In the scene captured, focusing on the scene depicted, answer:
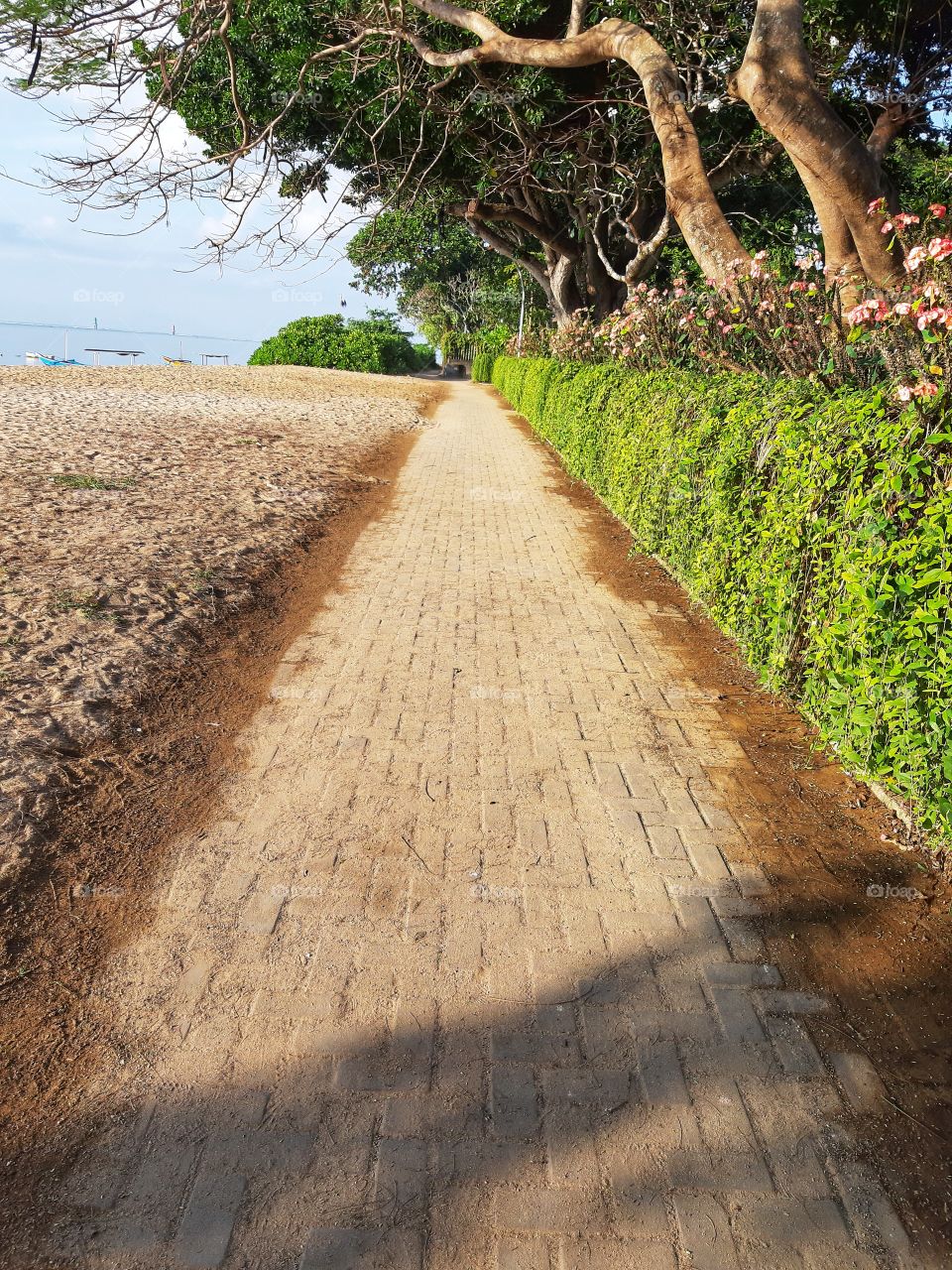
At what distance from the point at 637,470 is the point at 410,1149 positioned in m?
7.15

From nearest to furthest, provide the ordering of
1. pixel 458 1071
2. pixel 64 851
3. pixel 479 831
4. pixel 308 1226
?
pixel 308 1226 → pixel 458 1071 → pixel 64 851 → pixel 479 831

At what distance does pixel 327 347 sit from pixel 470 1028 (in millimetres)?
48560

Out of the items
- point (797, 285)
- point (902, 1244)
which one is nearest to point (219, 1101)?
point (902, 1244)

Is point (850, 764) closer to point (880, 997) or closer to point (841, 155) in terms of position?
point (880, 997)

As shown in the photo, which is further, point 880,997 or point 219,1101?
point 880,997

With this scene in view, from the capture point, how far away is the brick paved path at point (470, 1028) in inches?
79.4

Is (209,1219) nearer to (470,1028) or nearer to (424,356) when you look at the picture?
(470,1028)

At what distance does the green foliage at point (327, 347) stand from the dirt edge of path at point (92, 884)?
1714 inches

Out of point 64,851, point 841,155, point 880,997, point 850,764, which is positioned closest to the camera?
point 880,997

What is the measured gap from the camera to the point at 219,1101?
7.52ft

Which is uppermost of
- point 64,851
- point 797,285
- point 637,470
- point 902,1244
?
point 797,285

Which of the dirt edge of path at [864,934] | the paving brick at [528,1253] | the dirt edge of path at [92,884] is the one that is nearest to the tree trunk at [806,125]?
the dirt edge of path at [864,934]

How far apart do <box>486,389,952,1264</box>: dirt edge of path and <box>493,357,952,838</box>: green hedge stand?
21cm

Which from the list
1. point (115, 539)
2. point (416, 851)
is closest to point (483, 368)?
point (115, 539)
